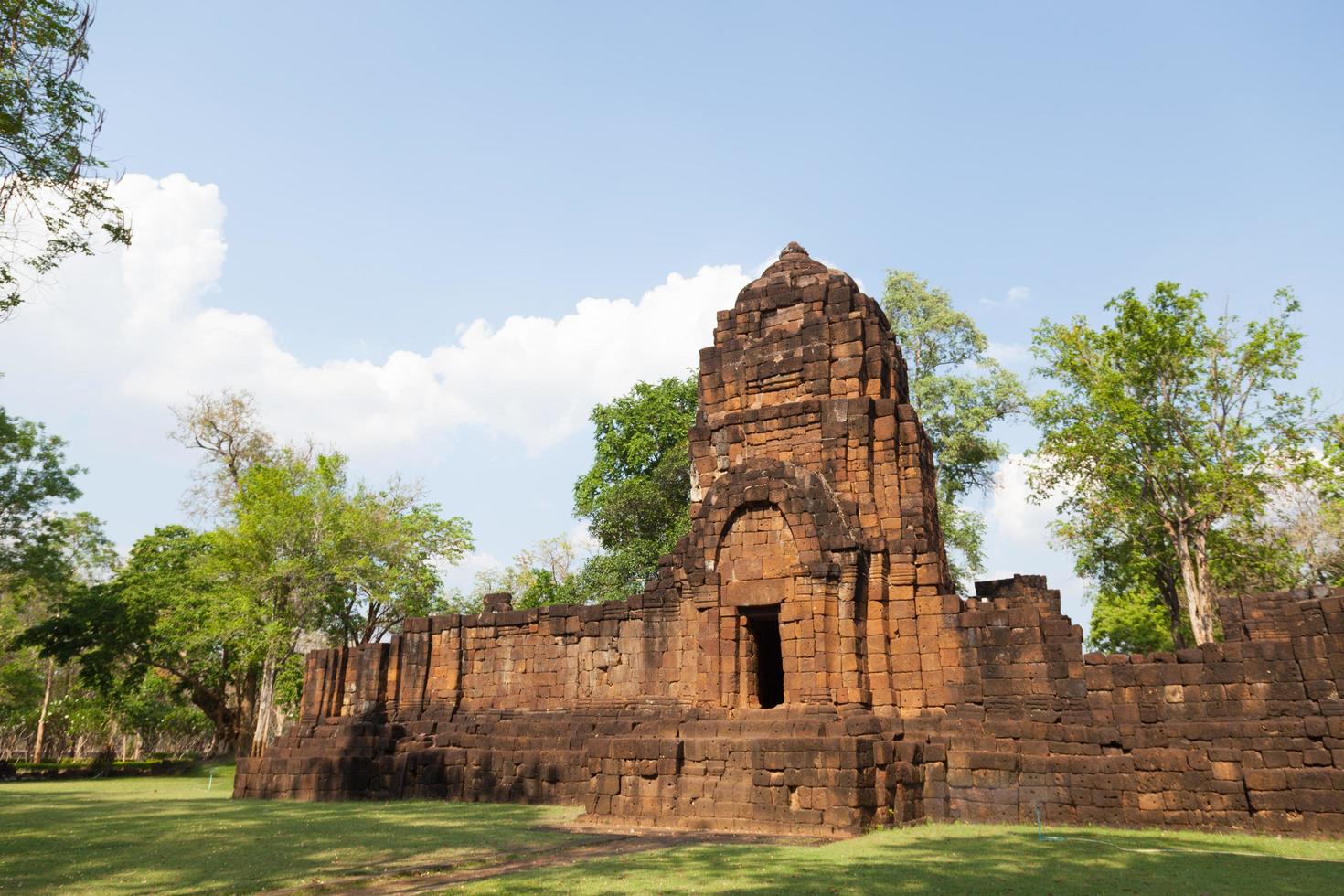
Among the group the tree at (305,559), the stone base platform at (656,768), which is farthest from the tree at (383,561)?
the stone base platform at (656,768)

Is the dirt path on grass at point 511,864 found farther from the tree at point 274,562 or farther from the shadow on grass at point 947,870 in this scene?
the tree at point 274,562

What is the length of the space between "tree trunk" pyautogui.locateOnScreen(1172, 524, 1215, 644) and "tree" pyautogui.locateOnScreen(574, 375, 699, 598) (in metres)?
13.9

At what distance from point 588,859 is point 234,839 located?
4543mm

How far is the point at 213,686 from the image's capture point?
30875mm

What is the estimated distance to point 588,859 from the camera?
331 inches

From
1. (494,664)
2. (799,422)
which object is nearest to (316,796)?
(494,664)

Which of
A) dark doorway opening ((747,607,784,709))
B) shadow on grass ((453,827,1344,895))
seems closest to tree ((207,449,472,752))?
dark doorway opening ((747,607,784,709))

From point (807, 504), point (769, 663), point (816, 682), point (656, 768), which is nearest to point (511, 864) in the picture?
point (656, 768)

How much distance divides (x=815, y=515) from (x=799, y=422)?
6.35ft

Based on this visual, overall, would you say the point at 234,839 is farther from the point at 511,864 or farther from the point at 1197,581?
the point at 1197,581

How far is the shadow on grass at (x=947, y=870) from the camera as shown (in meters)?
6.64

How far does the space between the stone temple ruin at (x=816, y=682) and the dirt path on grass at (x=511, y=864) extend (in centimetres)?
86

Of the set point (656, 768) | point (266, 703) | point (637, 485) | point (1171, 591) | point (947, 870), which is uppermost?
point (637, 485)

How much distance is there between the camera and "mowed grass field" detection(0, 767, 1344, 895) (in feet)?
22.6
